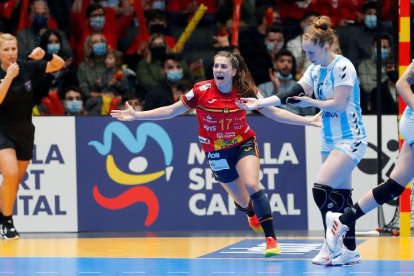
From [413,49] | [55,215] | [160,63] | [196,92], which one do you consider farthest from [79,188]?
[413,49]

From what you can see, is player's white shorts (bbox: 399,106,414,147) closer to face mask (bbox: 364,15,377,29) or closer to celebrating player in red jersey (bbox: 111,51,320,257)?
celebrating player in red jersey (bbox: 111,51,320,257)

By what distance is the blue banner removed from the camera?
12.8m

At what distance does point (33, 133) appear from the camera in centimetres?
1236

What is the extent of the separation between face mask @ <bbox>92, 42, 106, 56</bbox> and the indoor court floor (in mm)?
2583

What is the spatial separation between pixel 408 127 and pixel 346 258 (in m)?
1.30

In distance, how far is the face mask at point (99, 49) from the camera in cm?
1411

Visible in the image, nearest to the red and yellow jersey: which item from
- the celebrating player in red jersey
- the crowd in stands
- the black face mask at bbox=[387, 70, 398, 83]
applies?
the celebrating player in red jersey

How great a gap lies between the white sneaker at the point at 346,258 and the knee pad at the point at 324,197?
0.37 m

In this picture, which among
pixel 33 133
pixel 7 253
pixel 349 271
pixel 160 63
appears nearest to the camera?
pixel 349 271

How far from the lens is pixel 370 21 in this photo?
14125mm

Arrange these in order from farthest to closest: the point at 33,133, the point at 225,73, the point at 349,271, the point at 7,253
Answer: the point at 33,133
the point at 7,253
the point at 225,73
the point at 349,271

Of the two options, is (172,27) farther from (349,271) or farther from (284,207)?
(349,271)

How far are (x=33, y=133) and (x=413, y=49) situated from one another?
4367 millimetres

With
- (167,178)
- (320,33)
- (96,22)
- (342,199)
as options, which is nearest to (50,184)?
(167,178)
